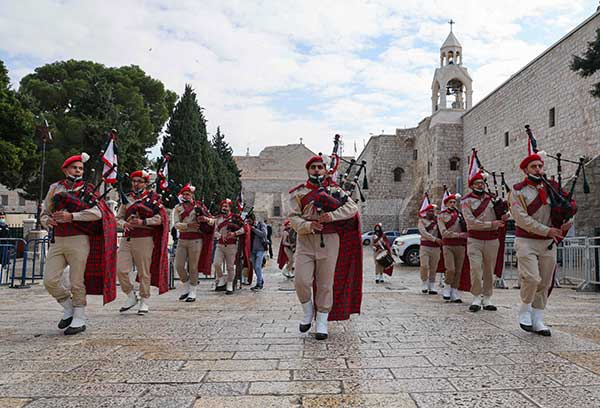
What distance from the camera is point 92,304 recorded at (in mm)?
7934

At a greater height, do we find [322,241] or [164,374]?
[322,241]

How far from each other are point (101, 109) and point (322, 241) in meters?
24.9

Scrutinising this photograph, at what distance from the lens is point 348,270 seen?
5609 millimetres

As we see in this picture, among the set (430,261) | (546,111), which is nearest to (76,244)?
(430,261)

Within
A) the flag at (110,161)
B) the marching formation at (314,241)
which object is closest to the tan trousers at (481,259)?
the marching formation at (314,241)

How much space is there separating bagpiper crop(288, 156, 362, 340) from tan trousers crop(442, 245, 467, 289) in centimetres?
343

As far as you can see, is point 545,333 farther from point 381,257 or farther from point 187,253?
point 381,257

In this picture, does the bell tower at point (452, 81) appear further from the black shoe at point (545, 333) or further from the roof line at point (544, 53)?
the black shoe at point (545, 333)

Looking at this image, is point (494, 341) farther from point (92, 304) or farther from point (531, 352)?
point (92, 304)

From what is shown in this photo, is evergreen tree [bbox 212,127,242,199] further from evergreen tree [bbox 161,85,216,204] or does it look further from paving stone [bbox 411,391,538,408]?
paving stone [bbox 411,391,538,408]

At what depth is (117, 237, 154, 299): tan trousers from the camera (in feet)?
22.6

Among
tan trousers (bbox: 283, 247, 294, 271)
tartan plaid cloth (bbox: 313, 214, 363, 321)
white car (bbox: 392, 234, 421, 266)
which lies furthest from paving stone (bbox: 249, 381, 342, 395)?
white car (bbox: 392, 234, 421, 266)

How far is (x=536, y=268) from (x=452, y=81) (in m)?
36.3

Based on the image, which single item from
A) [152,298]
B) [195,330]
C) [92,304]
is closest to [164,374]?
[195,330]
